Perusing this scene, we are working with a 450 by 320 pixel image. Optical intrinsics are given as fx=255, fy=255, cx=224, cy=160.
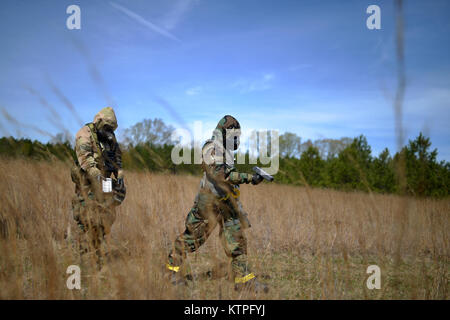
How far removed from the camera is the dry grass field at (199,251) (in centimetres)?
183

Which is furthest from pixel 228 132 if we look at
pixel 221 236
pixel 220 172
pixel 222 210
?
pixel 221 236

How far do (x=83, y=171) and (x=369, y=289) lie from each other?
3.51m

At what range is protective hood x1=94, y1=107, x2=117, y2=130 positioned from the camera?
10.0ft

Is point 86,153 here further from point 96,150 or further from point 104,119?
point 104,119

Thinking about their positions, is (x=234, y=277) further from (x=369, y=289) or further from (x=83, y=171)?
(x=83, y=171)

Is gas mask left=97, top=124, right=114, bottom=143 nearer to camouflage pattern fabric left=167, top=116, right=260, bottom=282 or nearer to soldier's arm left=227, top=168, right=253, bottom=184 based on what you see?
camouflage pattern fabric left=167, top=116, right=260, bottom=282

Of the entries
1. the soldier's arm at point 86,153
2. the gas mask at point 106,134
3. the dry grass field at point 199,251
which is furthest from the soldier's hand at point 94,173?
the gas mask at point 106,134

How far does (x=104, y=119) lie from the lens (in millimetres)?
3049

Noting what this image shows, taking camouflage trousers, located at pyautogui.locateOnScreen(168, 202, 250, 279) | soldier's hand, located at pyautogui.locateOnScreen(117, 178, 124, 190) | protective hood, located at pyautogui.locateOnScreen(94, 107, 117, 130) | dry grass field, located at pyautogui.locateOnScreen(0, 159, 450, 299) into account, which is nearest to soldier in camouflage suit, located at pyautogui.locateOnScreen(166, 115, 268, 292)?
camouflage trousers, located at pyautogui.locateOnScreen(168, 202, 250, 279)

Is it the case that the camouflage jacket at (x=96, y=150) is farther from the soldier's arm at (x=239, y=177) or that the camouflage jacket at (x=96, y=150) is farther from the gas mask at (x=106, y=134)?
the soldier's arm at (x=239, y=177)

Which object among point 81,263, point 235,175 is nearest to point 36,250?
point 81,263

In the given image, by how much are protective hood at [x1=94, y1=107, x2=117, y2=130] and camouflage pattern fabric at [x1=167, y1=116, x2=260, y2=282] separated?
127cm

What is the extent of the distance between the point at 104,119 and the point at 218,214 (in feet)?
5.83
